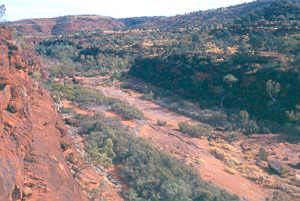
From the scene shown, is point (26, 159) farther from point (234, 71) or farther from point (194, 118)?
point (234, 71)

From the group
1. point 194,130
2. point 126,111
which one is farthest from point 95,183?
point 126,111

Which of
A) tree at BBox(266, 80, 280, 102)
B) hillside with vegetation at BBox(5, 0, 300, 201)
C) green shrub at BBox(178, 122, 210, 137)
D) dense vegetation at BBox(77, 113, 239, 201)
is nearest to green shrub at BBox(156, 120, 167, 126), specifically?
hillside with vegetation at BBox(5, 0, 300, 201)

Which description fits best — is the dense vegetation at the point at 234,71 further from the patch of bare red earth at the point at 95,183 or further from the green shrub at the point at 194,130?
the patch of bare red earth at the point at 95,183

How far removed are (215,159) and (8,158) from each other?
929cm

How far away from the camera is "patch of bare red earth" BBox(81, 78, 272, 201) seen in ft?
30.0

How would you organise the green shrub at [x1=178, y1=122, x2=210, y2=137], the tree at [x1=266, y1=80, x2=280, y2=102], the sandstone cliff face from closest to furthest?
the sandstone cliff face
the green shrub at [x1=178, y1=122, x2=210, y2=137]
the tree at [x1=266, y1=80, x2=280, y2=102]

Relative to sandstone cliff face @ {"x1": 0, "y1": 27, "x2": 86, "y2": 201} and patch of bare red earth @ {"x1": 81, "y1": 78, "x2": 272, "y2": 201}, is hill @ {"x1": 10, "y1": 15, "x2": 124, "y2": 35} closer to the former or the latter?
patch of bare red earth @ {"x1": 81, "y1": 78, "x2": 272, "y2": 201}

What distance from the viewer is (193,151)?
1191 centimetres

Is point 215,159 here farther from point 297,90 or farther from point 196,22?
point 196,22

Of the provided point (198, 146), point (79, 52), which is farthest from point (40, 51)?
point (198, 146)

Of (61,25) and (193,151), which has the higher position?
(61,25)

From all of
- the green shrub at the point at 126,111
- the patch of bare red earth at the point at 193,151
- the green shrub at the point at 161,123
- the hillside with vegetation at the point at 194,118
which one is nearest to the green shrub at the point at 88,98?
the hillside with vegetation at the point at 194,118

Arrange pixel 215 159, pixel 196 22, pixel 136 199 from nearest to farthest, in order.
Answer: pixel 136 199 → pixel 215 159 → pixel 196 22

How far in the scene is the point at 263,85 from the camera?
57.3 ft
